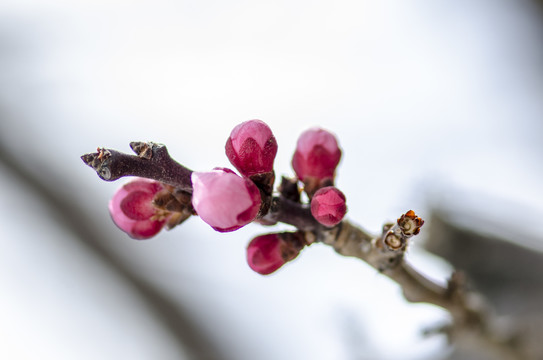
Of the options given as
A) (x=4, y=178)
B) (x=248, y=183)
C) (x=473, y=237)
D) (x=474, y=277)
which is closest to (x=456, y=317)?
(x=248, y=183)

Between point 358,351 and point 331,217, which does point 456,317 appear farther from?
point 358,351

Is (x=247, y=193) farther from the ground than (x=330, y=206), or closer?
closer

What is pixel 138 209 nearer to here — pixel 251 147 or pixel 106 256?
pixel 251 147

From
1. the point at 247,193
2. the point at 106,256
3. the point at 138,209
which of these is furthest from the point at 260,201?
the point at 106,256

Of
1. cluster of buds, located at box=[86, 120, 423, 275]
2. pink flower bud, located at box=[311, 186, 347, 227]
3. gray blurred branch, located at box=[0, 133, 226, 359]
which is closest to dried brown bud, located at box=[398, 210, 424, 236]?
cluster of buds, located at box=[86, 120, 423, 275]

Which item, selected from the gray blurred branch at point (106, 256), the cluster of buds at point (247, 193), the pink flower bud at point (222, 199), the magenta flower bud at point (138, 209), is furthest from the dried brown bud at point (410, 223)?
the gray blurred branch at point (106, 256)

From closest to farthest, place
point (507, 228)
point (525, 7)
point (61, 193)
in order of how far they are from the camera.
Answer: point (507, 228), point (61, 193), point (525, 7)

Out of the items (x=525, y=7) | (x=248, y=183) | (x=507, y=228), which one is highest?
(x=525, y=7)
